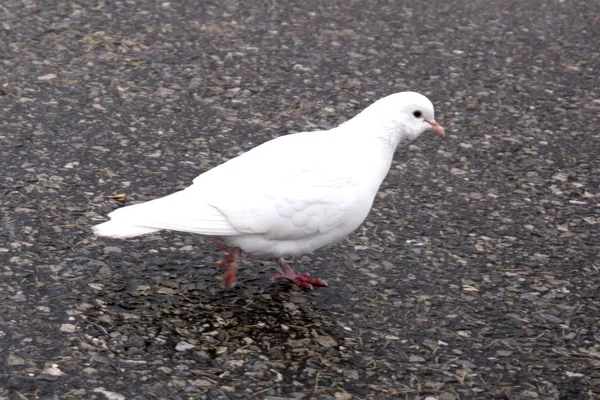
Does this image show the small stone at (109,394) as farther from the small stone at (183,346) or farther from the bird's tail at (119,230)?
the bird's tail at (119,230)

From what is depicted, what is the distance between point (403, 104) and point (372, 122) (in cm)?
20

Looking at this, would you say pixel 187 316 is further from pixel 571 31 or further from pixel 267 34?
pixel 571 31

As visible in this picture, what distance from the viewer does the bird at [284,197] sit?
4617mm

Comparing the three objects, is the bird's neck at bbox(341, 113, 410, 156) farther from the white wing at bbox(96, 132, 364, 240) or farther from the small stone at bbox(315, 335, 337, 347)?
the small stone at bbox(315, 335, 337, 347)

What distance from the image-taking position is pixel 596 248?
5.74 meters

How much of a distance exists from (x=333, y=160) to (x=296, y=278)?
0.73m

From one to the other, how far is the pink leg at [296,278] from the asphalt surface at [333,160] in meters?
0.07

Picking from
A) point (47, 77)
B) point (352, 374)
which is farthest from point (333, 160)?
point (47, 77)

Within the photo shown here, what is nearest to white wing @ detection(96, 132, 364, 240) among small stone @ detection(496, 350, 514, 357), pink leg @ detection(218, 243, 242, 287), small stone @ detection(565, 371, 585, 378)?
pink leg @ detection(218, 243, 242, 287)

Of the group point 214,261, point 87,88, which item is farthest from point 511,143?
point 87,88

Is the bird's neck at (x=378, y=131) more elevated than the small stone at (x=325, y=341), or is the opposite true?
the bird's neck at (x=378, y=131)

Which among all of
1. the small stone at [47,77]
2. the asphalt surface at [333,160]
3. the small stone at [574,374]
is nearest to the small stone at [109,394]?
the asphalt surface at [333,160]

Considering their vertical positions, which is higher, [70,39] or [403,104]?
[403,104]

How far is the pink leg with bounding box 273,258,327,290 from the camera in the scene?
16.6 feet
